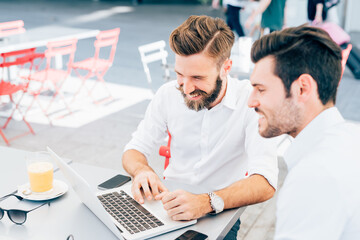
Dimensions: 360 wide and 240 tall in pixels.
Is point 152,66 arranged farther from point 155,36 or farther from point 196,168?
point 196,168

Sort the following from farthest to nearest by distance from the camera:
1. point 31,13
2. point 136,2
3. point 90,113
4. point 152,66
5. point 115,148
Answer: point 136,2, point 31,13, point 152,66, point 90,113, point 115,148

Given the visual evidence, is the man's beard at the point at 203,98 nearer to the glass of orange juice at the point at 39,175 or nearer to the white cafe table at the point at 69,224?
the white cafe table at the point at 69,224

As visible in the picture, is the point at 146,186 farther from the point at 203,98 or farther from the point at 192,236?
the point at 203,98

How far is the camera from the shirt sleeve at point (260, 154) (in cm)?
175

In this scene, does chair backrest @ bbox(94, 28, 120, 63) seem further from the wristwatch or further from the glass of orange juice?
the wristwatch

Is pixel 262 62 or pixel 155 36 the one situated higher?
pixel 262 62

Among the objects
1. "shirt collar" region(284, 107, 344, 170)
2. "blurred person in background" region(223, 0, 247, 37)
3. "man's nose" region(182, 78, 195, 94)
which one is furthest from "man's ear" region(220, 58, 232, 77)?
"blurred person in background" region(223, 0, 247, 37)

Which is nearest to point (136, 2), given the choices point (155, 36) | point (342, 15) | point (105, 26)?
point (105, 26)

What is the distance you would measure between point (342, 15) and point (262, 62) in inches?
391

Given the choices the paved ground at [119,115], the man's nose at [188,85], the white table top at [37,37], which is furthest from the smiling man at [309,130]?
the white table top at [37,37]

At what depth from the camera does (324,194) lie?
1.01 m

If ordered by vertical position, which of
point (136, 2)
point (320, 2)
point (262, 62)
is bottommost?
point (136, 2)

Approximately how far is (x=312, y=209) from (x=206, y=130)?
3.33ft

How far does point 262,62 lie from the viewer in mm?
1270
